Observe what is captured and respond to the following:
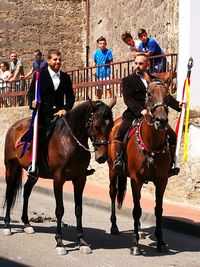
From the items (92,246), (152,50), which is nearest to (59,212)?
(92,246)

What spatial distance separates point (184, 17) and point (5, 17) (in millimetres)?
15368

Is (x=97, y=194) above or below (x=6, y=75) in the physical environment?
below

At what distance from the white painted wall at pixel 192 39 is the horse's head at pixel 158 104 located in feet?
13.2

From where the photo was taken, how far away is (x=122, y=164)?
838 centimetres

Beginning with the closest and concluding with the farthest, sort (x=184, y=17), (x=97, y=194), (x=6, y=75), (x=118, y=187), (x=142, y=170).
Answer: (x=142, y=170), (x=118, y=187), (x=184, y=17), (x=97, y=194), (x=6, y=75)

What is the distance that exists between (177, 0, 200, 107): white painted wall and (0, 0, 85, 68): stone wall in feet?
49.3

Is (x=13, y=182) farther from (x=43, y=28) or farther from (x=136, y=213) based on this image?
(x=43, y=28)

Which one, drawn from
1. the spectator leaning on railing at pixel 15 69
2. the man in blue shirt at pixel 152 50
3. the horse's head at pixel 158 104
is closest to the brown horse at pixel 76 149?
the horse's head at pixel 158 104

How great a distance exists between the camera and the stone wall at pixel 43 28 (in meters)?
25.5

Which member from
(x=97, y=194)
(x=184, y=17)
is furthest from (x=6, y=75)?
(x=184, y=17)

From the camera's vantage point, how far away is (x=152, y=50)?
43.4 feet

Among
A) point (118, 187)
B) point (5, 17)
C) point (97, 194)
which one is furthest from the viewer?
point (5, 17)

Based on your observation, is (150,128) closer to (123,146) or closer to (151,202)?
(123,146)

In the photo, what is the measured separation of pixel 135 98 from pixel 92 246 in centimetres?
215
